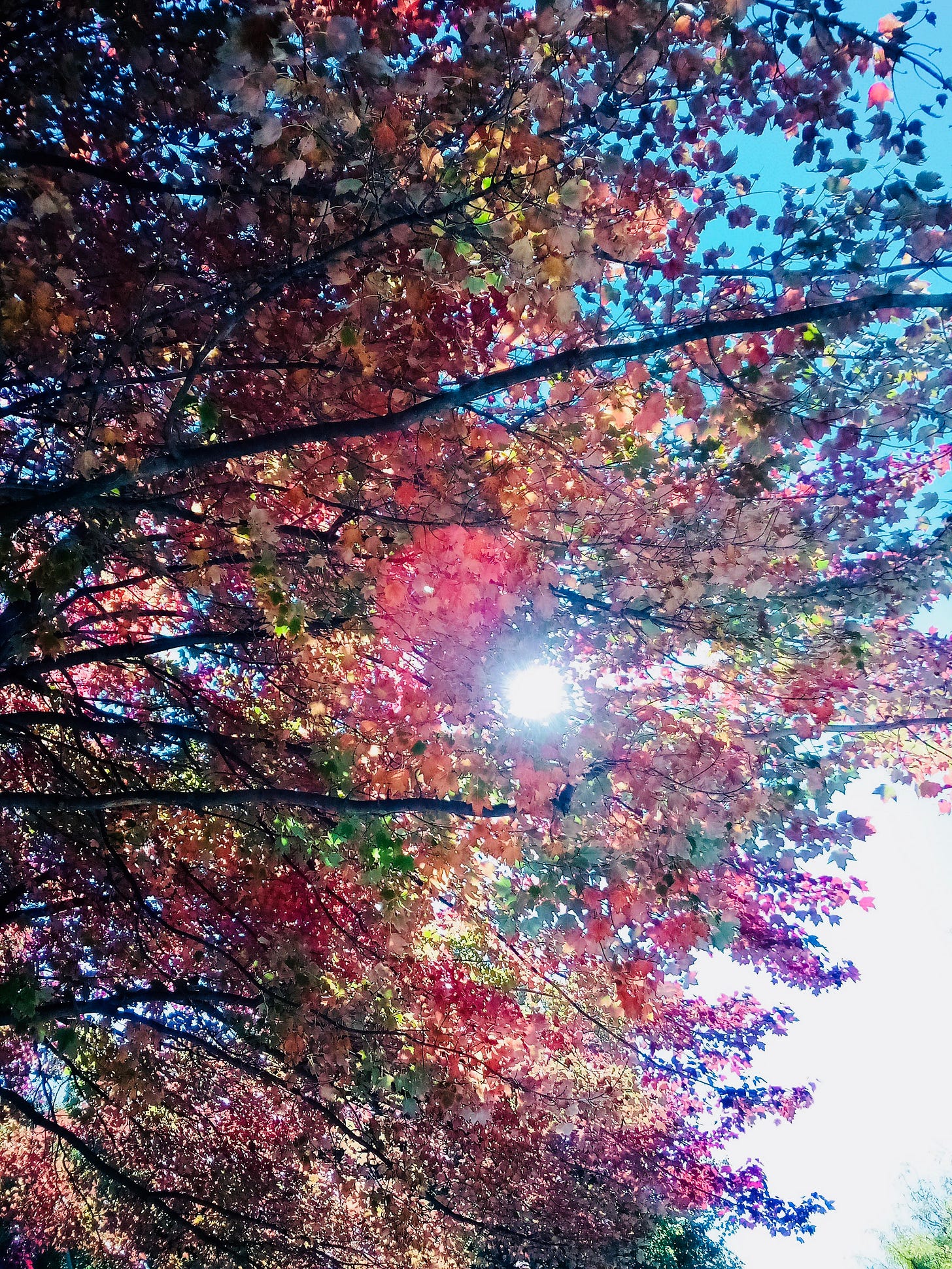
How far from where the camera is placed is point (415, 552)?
4.30 meters

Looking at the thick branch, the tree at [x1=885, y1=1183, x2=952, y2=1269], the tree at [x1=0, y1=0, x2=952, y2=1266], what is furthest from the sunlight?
the tree at [x1=885, y1=1183, x2=952, y2=1269]

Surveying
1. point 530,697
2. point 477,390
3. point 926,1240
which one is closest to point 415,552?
point 530,697

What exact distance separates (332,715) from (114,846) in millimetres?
2229

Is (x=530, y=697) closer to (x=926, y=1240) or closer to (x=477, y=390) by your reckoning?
(x=477, y=390)

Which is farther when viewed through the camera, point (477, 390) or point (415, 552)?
point (415, 552)

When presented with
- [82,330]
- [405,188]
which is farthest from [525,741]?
[82,330]

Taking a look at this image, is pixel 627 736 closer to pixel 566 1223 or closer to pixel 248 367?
pixel 248 367

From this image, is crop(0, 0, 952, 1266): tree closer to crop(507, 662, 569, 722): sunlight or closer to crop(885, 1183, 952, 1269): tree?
crop(507, 662, 569, 722): sunlight

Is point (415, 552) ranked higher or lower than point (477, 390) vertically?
higher

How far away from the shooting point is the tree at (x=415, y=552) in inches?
109

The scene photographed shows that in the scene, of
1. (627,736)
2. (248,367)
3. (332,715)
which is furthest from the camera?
(332,715)

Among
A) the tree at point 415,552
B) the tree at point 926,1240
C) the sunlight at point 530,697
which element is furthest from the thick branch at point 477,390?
the tree at point 926,1240

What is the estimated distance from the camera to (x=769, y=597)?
14.4 ft

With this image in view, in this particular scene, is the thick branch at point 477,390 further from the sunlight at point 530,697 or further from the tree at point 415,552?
the sunlight at point 530,697
